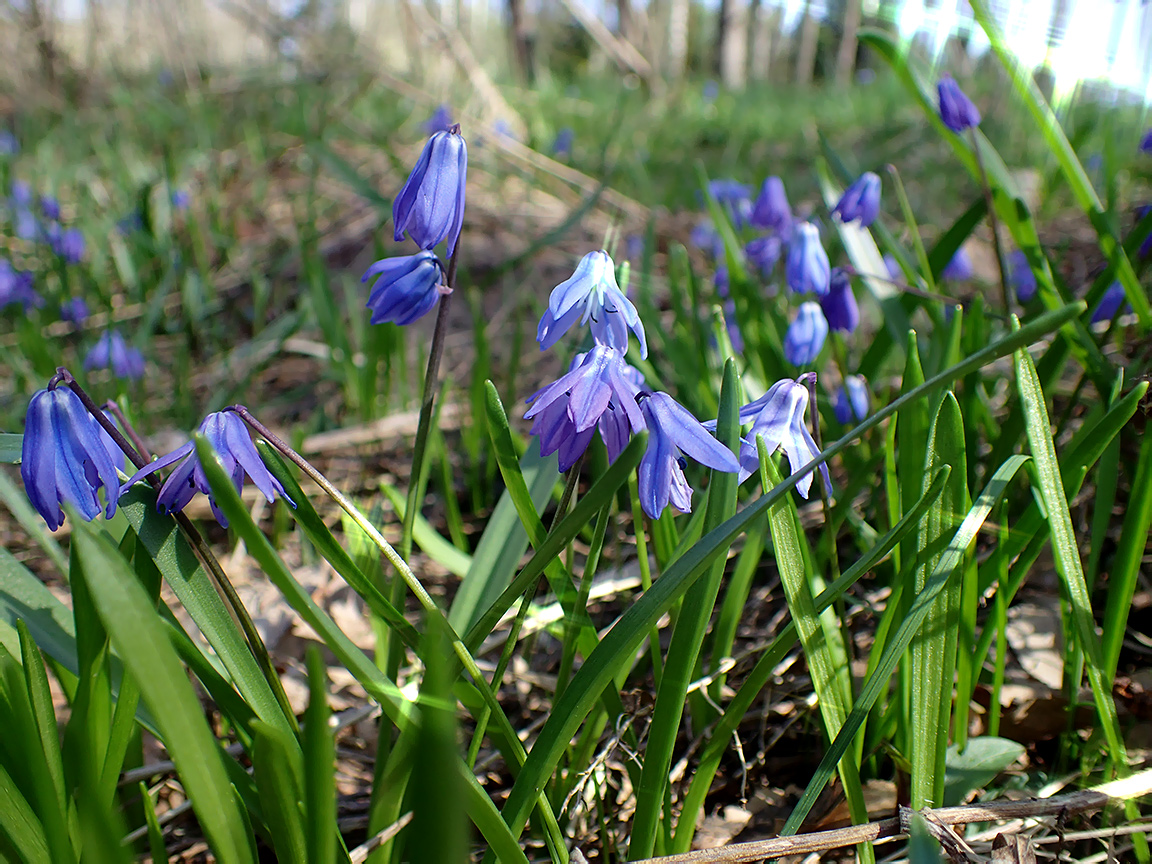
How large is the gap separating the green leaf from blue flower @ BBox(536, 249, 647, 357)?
0.53 m

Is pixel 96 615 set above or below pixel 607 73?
below

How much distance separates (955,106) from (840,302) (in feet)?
1.81

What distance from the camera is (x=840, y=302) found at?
6.29 ft

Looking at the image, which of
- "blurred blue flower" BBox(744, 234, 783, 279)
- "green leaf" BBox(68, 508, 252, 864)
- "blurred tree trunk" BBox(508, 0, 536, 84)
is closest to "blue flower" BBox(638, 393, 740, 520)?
"green leaf" BBox(68, 508, 252, 864)

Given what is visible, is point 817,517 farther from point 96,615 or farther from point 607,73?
point 607,73

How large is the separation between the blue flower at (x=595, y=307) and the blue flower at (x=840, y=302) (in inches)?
41.3

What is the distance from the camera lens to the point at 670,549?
4.42 ft

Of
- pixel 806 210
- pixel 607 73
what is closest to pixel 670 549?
pixel 806 210

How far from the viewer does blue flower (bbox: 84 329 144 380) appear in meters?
2.84

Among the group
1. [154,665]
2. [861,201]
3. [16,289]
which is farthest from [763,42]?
[154,665]

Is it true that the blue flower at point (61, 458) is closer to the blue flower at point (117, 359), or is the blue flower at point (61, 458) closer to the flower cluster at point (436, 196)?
the flower cluster at point (436, 196)

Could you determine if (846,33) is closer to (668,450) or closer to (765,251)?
(765,251)

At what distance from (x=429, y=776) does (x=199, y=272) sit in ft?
13.2

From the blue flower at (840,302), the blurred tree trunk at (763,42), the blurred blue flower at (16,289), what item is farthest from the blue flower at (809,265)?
the blurred tree trunk at (763,42)
